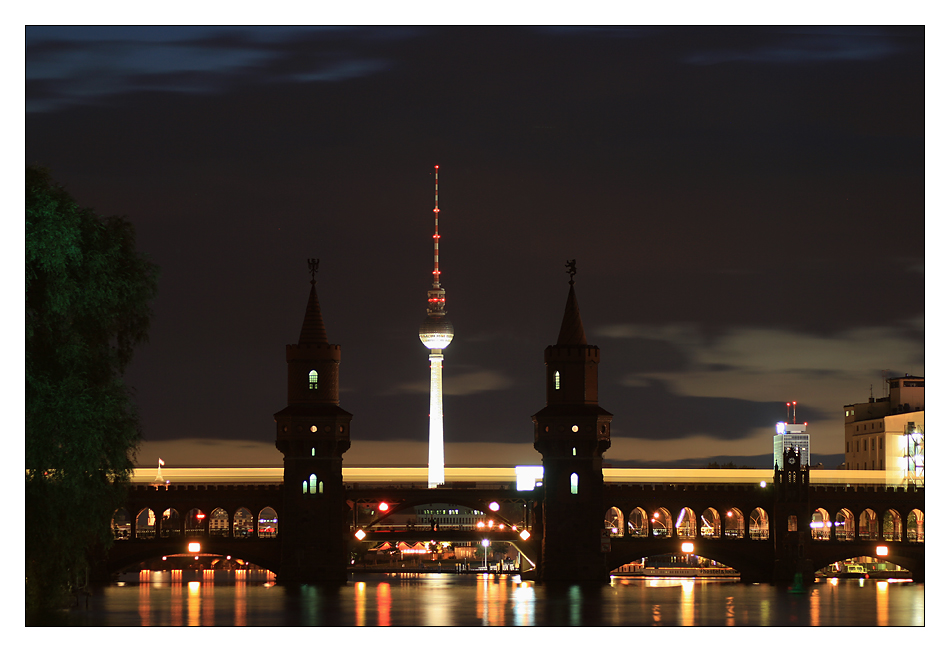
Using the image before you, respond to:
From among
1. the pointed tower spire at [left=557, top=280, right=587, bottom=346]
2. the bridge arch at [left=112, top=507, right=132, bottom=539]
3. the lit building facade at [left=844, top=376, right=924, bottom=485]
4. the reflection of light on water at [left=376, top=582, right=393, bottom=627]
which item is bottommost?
the reflection of light on water at [left=376, top=582, right=393, bottom=627]

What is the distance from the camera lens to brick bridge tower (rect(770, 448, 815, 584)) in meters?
104

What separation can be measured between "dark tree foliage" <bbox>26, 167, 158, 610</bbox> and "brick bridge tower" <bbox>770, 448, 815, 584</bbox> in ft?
216

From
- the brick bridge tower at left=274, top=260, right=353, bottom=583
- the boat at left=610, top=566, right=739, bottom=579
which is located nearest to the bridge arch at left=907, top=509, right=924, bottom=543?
the boat at left=610, top=566, right=739, bottom=579

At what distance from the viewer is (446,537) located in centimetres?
11138

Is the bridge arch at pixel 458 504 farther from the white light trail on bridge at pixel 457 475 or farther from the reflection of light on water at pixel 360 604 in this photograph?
the white light trail on bridge at pixel 457 475

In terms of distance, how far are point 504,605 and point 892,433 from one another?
92925mm

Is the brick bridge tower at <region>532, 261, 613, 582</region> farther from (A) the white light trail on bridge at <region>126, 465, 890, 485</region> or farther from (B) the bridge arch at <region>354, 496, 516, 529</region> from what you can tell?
(A) the white light trail on bridge at <region>126, 465, 890, 485</region>

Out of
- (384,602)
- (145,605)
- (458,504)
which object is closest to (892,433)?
(458,504)

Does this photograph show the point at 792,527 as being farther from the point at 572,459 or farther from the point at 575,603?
the point at 575,603

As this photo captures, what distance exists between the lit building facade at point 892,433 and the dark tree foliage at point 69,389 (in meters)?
115
